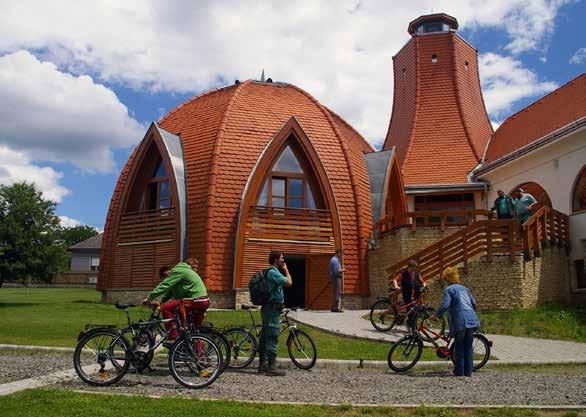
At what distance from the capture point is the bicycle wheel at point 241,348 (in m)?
8.16

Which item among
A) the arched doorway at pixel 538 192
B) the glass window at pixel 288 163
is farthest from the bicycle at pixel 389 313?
the arched doorway at pixel 538 192

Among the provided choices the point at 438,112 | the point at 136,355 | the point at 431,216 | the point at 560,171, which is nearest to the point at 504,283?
the point at 431,216

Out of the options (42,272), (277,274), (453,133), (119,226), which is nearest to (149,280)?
(119,226)

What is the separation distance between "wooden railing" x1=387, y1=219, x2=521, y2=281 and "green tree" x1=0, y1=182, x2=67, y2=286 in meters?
12.9

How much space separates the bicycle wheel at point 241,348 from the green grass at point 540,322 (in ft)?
22.8

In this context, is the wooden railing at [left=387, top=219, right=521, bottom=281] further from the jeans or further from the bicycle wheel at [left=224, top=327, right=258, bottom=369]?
the jeans

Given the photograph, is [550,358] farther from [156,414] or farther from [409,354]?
[156,414]

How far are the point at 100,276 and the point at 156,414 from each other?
17.5 metres

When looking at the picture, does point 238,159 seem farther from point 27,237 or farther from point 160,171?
point 27,237

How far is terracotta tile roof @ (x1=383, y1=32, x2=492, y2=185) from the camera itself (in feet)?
87.4

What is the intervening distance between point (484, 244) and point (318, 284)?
6.28 metres

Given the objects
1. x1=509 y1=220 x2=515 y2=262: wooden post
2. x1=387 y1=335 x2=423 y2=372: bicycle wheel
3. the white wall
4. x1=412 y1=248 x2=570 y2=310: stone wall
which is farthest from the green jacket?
the white wall

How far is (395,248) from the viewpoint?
19.2m

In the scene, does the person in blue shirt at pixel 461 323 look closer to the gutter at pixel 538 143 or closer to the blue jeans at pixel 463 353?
the blue jeans at pixel 463 353
